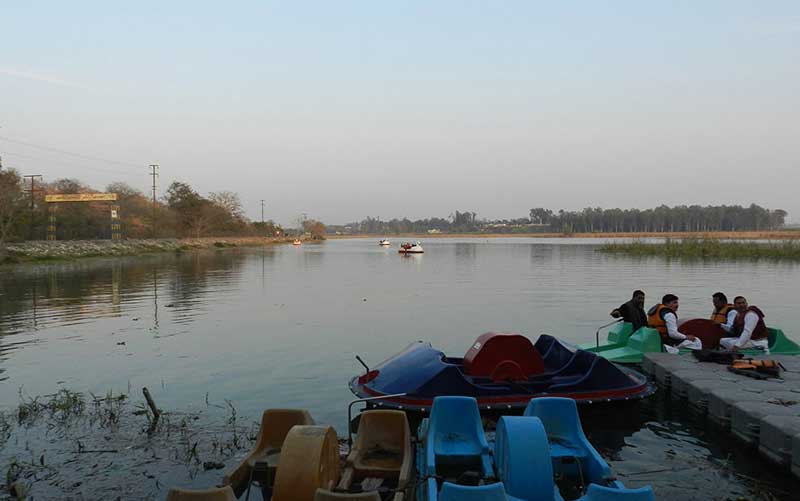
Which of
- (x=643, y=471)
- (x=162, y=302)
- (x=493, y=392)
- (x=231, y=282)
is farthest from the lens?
(x=231, y=282)

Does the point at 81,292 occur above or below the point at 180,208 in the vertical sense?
below

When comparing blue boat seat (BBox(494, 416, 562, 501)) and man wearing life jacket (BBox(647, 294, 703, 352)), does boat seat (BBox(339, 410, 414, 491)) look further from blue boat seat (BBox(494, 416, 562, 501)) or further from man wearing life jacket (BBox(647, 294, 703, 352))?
man wearing life jacket (BBox(647, 294, 703, 352))

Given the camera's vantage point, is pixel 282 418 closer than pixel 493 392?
Yes

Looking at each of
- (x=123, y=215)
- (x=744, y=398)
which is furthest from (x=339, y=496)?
(x=123, y=215)

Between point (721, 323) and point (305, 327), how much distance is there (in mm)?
13347

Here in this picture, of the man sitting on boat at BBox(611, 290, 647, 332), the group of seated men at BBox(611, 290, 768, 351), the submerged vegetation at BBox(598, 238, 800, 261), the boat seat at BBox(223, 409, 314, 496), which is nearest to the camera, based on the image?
the boat seat at BBox(223, 409, 314, 496)

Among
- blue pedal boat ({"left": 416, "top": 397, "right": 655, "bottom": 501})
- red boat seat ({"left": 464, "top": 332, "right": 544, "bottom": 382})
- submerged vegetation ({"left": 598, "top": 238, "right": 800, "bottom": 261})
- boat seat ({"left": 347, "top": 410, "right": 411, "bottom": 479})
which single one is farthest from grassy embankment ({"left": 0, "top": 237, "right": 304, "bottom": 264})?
submerged vegetation ({"left": 598, "top": 238, "right": 800, "bottom": 261})

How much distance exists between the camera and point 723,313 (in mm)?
13945

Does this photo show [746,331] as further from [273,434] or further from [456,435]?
[273,434]

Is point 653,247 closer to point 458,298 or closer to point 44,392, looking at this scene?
point 458,298

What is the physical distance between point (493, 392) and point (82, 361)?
11536 millimetres

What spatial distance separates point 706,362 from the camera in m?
12.5

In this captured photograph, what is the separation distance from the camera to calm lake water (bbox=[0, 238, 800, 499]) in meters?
10.4

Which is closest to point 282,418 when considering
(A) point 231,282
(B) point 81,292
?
(B) point 81,292
